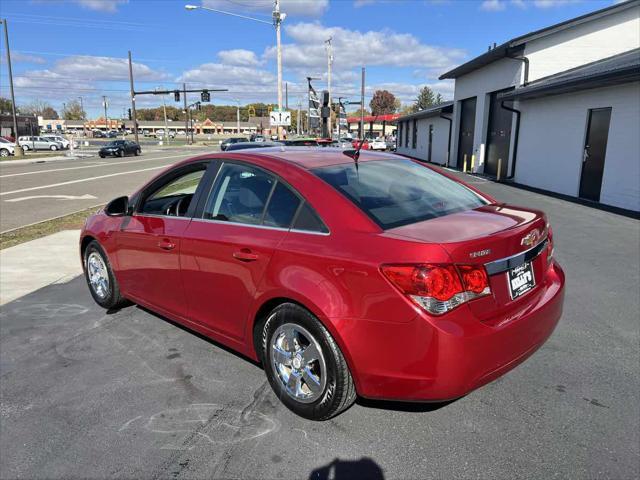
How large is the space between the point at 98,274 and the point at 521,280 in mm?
4025

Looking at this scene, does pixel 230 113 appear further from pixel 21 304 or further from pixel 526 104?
pixel 21 304

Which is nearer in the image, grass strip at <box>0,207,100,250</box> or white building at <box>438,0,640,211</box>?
grass strip at <box>0,207,100,250</box>

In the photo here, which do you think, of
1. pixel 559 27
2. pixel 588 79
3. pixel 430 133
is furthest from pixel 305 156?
pixel 430 133

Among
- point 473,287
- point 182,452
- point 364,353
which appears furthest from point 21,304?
point 473,287

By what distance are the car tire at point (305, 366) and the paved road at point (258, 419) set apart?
14cm

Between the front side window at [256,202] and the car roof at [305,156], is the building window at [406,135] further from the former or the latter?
the front side window at [256,202]

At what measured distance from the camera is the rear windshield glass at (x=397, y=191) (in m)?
2.90

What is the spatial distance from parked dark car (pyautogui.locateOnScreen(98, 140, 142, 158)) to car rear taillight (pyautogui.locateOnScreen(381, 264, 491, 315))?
4145cm

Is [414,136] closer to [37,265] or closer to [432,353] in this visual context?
[37,265]

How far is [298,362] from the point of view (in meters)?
2.91

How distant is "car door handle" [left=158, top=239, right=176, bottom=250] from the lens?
366 cm

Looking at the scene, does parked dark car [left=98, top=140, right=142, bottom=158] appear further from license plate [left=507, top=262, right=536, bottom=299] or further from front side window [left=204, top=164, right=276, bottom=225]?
license plate [left=507, top=262, right=536, bottom=299]

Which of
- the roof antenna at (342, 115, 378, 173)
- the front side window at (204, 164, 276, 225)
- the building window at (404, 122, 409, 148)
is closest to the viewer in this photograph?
the front side window at (204, 164, 276, 225)

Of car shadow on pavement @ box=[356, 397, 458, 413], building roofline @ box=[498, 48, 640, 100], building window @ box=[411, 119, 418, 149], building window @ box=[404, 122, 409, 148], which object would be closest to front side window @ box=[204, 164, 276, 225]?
car shadow on pavement @ box=[356, 397, 458, 413]
